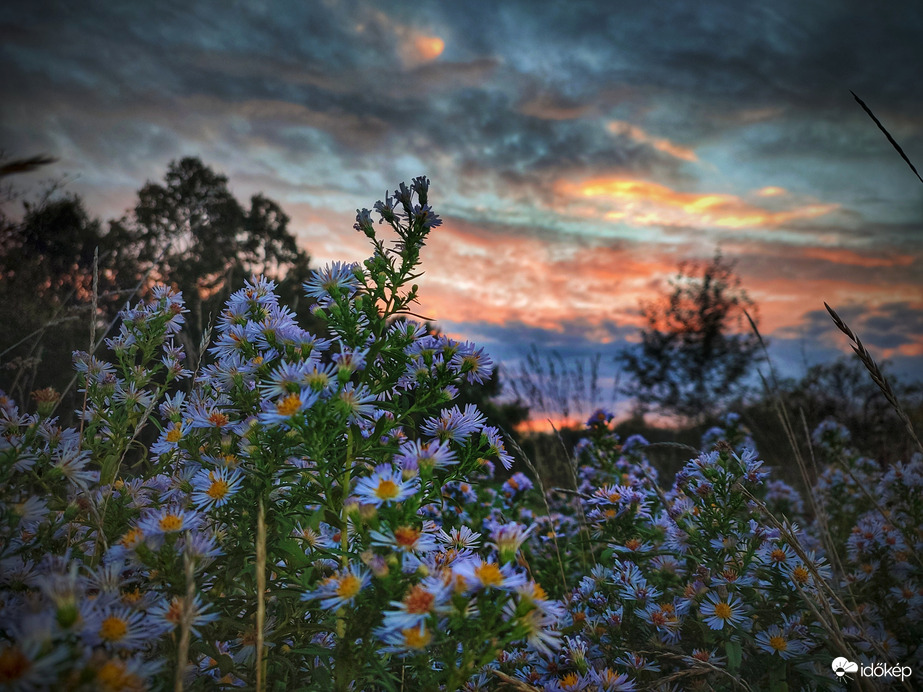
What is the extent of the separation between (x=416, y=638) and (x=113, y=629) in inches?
17.7

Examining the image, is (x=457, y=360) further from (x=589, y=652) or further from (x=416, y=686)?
(x=589, y=652)

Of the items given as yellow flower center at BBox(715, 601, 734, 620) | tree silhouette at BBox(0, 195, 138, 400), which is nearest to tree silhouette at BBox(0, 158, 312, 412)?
tree silhouette at BBox(0, 195, 138, 400)

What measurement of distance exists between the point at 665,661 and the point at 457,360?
40.9 inches

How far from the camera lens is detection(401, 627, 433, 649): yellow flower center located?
0.76 metres

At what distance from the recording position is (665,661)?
148cm

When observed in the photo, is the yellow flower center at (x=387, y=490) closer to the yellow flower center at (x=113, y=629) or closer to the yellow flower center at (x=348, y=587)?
the yellow flower center at (x=348, y=587)

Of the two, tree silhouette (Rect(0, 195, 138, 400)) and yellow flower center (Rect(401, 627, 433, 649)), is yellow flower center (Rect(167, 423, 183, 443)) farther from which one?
yellow flower center (Rect(401, 627, 433, 649))

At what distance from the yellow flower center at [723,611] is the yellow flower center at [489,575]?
948mm

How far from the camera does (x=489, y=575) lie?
0.82 m

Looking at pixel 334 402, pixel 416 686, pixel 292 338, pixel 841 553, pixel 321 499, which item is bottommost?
pixel 841 553

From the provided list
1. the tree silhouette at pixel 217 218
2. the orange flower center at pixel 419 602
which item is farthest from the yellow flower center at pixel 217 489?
the tree silhouette at pixel 217 218

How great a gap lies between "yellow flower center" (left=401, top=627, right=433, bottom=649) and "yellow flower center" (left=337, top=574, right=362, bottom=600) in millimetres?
121

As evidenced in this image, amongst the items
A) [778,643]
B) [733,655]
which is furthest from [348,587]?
[778,643]

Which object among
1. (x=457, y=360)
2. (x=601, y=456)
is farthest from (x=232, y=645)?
(x=601, y=456)
